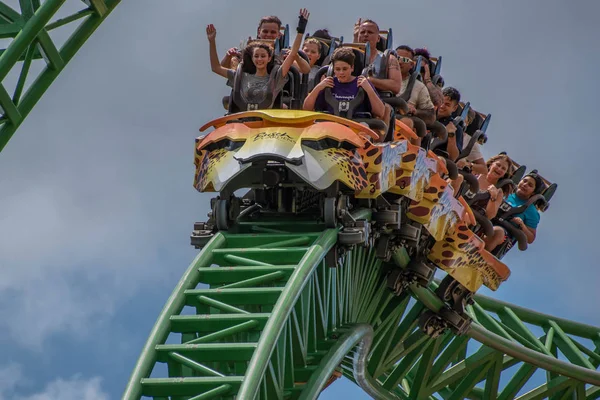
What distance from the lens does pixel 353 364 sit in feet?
45.3

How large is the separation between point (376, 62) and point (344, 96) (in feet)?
3.28

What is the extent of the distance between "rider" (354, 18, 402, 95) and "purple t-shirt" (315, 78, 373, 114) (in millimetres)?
535

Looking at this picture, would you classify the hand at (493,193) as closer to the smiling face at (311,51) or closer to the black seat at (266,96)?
the smiling face at (311,51)

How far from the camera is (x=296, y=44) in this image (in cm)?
1069

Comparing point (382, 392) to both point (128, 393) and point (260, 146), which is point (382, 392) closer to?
point (260, 146)

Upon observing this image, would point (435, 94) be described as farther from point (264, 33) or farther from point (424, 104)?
point (264, 33)

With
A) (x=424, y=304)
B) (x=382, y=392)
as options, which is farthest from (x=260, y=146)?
(x=382, y=392)

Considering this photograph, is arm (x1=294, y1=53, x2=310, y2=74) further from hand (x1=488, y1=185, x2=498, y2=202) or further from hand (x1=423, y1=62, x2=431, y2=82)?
hand (x1=488, y1=185, x2=498, y2=202)

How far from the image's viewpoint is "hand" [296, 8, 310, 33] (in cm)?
1040

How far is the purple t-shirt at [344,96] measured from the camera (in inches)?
427

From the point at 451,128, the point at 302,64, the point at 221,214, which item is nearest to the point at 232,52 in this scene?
the point at 302,64

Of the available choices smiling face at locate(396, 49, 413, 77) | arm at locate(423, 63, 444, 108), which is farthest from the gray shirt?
arm at locate(423, 63, 444, 108)

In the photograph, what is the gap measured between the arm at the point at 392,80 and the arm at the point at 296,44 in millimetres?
773

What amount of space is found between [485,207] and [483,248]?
1.19ft
